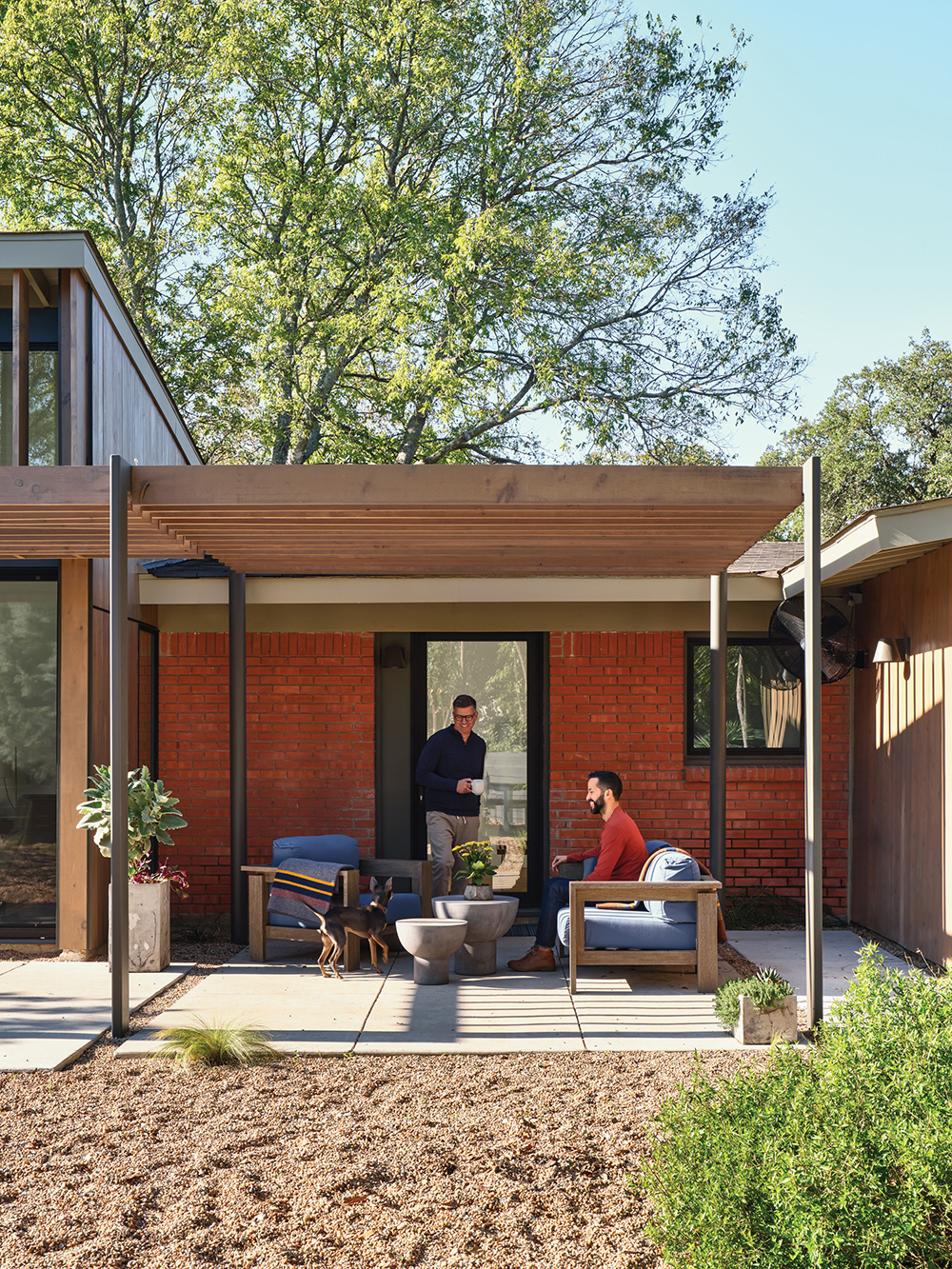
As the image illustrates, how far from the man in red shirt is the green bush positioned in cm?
335

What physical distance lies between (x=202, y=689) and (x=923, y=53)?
13.1m

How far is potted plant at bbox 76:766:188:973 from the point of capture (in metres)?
6.91

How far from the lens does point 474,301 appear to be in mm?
19203

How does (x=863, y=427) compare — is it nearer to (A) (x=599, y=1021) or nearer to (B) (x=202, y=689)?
(B) (x=202, y=689)

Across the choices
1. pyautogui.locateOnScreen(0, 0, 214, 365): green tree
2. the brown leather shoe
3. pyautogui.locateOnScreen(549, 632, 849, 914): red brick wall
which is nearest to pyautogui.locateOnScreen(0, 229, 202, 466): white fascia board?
pyautogui.locateOnScreen(549, 632, 849, 914): red brick wall

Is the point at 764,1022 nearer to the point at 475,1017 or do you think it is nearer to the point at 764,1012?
the point at 764,1012

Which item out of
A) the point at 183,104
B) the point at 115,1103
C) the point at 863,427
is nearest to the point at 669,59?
the point at 183,104

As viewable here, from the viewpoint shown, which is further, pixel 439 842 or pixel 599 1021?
pixel 439 842

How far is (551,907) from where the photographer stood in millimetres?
7035

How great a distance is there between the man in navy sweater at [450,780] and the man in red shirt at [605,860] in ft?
4.54

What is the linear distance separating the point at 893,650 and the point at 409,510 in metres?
4.00

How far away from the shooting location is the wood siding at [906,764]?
6.91 meters

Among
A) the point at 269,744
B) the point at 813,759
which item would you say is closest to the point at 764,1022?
the point at 813,759

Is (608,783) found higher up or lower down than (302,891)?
higher up
